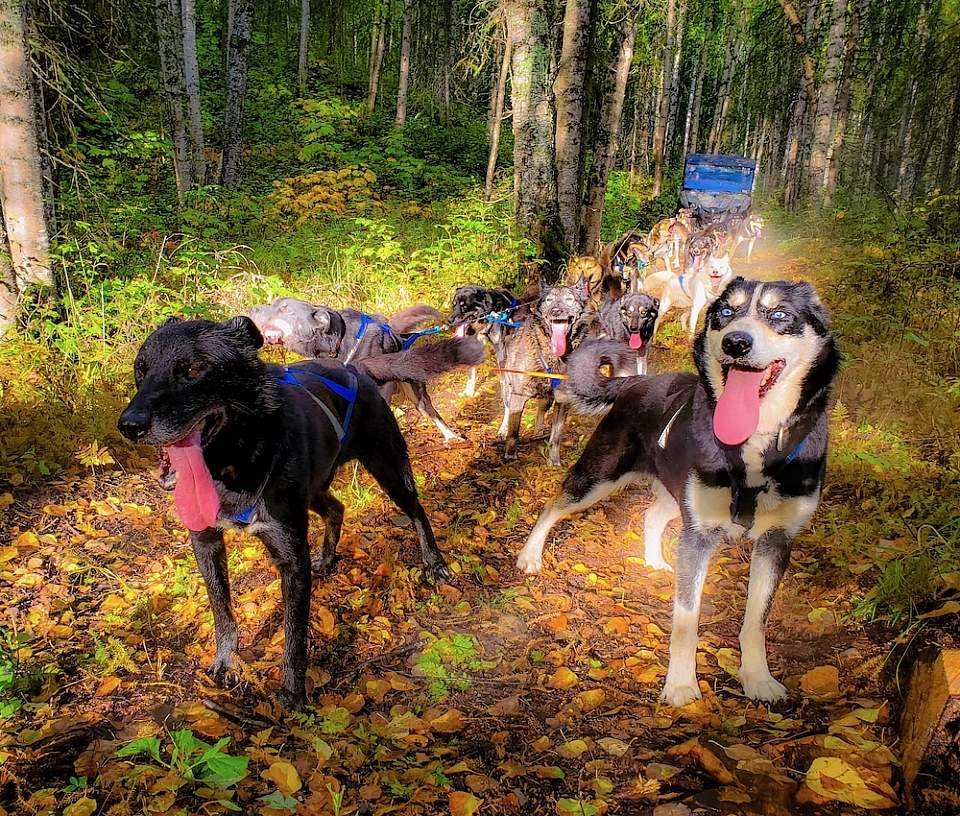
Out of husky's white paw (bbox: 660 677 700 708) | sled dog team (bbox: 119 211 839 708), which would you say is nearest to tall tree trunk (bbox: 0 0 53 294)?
sled dog team (bbox: 119 211 839 708)

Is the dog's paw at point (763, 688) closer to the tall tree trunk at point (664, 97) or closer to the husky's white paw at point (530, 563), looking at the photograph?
the husky's white paw at point (530, 563)

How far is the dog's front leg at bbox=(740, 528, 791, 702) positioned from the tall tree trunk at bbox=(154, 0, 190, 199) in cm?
1388

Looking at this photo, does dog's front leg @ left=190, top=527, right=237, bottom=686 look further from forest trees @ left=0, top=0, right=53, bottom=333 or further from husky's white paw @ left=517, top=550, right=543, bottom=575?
forest trees @ left=0, top=0, right=53, bottom=333

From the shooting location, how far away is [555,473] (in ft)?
19.6

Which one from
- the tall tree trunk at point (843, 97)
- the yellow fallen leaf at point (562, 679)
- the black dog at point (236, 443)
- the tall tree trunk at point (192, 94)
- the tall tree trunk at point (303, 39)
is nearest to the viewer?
the black dog at point (236, 443)

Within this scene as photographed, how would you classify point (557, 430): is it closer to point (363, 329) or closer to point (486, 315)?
point (486, 315)

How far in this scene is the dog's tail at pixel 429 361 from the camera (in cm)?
421

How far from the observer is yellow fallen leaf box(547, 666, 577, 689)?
122 inches

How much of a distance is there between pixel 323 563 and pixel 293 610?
1173 millimetres

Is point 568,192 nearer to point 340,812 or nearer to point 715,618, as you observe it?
point 715,618

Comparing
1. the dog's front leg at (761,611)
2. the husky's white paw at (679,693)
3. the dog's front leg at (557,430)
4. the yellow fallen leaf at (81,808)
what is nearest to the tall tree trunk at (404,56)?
the dog's front leg at (557,430)

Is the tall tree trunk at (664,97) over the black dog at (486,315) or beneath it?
over

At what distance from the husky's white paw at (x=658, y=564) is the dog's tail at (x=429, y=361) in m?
1.88

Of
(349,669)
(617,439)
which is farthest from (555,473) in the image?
(349,669)
